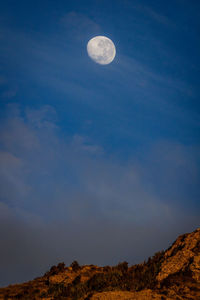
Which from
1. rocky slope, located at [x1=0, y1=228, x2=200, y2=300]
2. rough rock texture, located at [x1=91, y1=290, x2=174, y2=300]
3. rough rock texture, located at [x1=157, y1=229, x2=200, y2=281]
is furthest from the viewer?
rough rock texture, located at [x1=157, y1=229, x2=200, y2=281]

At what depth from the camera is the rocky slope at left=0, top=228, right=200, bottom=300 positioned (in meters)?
12.7

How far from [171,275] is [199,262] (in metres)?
1.86

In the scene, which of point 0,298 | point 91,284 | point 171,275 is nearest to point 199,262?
point 171,275

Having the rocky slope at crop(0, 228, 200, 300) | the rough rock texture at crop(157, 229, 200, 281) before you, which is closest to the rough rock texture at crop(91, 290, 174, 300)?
the rocky slope at crop(0, 228, 200, 300)

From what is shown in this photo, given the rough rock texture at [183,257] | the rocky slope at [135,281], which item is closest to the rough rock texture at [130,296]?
the rocky slope at [135,281]

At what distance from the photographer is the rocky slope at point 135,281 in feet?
41.7

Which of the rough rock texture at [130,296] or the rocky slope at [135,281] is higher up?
the rocky slope at [135,281]

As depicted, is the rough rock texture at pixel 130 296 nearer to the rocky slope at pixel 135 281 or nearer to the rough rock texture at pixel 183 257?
the rocky slope at pixel 135 281

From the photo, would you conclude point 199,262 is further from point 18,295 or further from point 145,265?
point 18,295

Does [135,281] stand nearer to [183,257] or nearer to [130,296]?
[130,296]

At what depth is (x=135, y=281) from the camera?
569 inches

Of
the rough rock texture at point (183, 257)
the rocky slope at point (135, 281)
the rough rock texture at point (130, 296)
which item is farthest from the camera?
the rough rock texture at point (183, 257)

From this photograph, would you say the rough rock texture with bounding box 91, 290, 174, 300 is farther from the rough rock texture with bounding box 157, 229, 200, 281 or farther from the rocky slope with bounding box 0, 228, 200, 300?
the rough rock texture with bounding box 157, 229, 200, 281

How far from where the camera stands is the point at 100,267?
2062 centimetres
